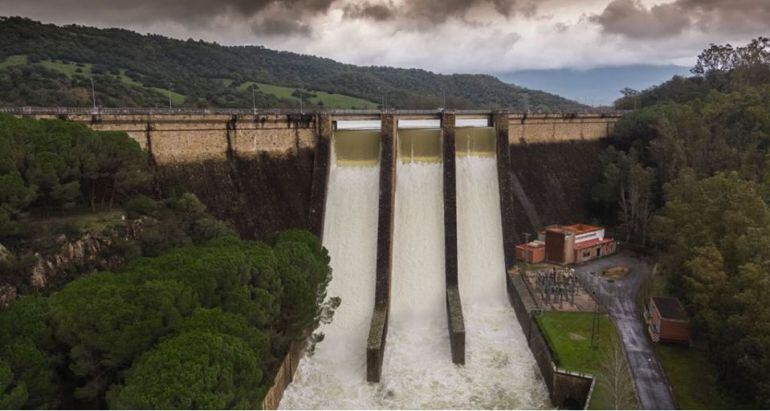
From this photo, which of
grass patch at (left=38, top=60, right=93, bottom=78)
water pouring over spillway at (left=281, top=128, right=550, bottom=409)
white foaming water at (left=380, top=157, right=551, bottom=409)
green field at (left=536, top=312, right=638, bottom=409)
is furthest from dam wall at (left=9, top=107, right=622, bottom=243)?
grass patch at (left=38, top=60, right=93, bottom=78)

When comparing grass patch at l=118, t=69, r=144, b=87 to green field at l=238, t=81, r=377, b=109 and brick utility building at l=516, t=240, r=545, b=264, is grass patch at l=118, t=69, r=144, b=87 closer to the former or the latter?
green field at l=238, t=81, r=377, b=109

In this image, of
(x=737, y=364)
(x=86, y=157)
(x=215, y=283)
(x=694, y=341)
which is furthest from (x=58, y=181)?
(x=694, y=341)

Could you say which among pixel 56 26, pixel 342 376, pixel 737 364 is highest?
pixel 56 26

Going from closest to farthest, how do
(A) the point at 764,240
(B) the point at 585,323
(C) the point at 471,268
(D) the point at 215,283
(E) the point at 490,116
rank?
(D) the point at 215,283
(A) the point at 764,240
(B) the point at 585,323
(C) the point at 471,268
(E) the point at 490,116

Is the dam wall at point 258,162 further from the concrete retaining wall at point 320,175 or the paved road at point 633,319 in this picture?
the paved road at point 633,319

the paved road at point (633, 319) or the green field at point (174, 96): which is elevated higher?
the green field at point (174, 96)

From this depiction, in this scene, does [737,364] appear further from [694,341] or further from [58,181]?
[58,181]

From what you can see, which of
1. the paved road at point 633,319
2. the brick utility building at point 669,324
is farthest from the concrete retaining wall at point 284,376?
the brick utility building at point 669,324
